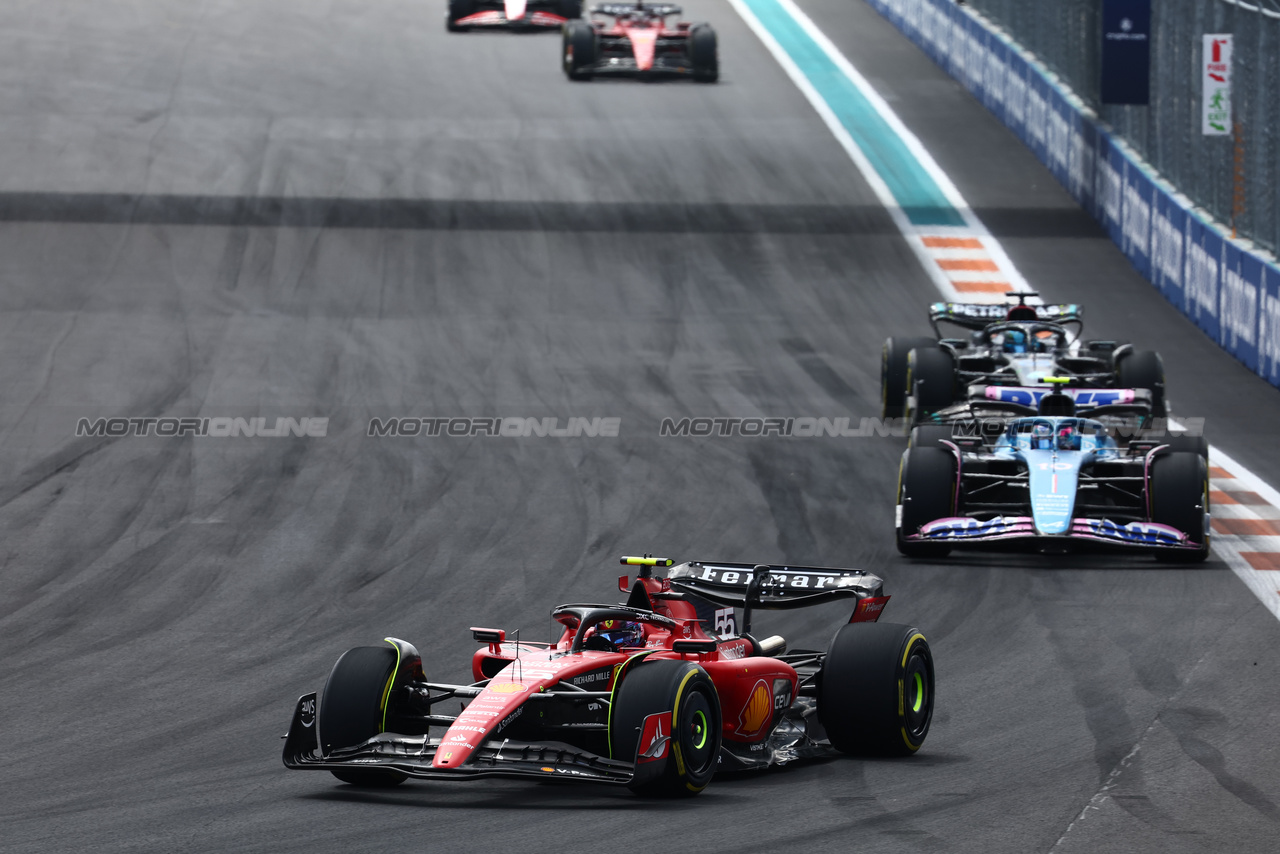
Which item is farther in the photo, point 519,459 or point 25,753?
point 519,459

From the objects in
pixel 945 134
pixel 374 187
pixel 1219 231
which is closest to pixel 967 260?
pixel 1219 231

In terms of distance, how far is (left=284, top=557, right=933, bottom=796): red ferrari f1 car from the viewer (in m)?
8.97

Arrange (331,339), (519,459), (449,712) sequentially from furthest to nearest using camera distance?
(331,339) < (519,459) < (449,712)

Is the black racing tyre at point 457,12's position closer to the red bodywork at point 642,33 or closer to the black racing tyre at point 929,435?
the red bodywork at point 642,33

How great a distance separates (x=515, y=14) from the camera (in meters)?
39.8

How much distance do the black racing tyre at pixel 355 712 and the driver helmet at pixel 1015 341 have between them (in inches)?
481

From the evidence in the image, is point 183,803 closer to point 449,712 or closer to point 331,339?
point 449,712

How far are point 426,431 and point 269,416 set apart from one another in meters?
1.84

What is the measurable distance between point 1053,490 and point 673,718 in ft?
25.9

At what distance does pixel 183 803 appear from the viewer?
921cm

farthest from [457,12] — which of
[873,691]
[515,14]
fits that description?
[873,691]

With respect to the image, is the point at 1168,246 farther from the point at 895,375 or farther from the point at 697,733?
the point at 697,733

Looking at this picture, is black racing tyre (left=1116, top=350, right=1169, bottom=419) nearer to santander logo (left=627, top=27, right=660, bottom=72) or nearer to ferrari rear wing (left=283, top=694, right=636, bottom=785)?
ferrari rear wing (left=283, top=694, right=636, bottom=785)

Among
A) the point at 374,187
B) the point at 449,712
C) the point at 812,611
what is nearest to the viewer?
the point at 449,712
